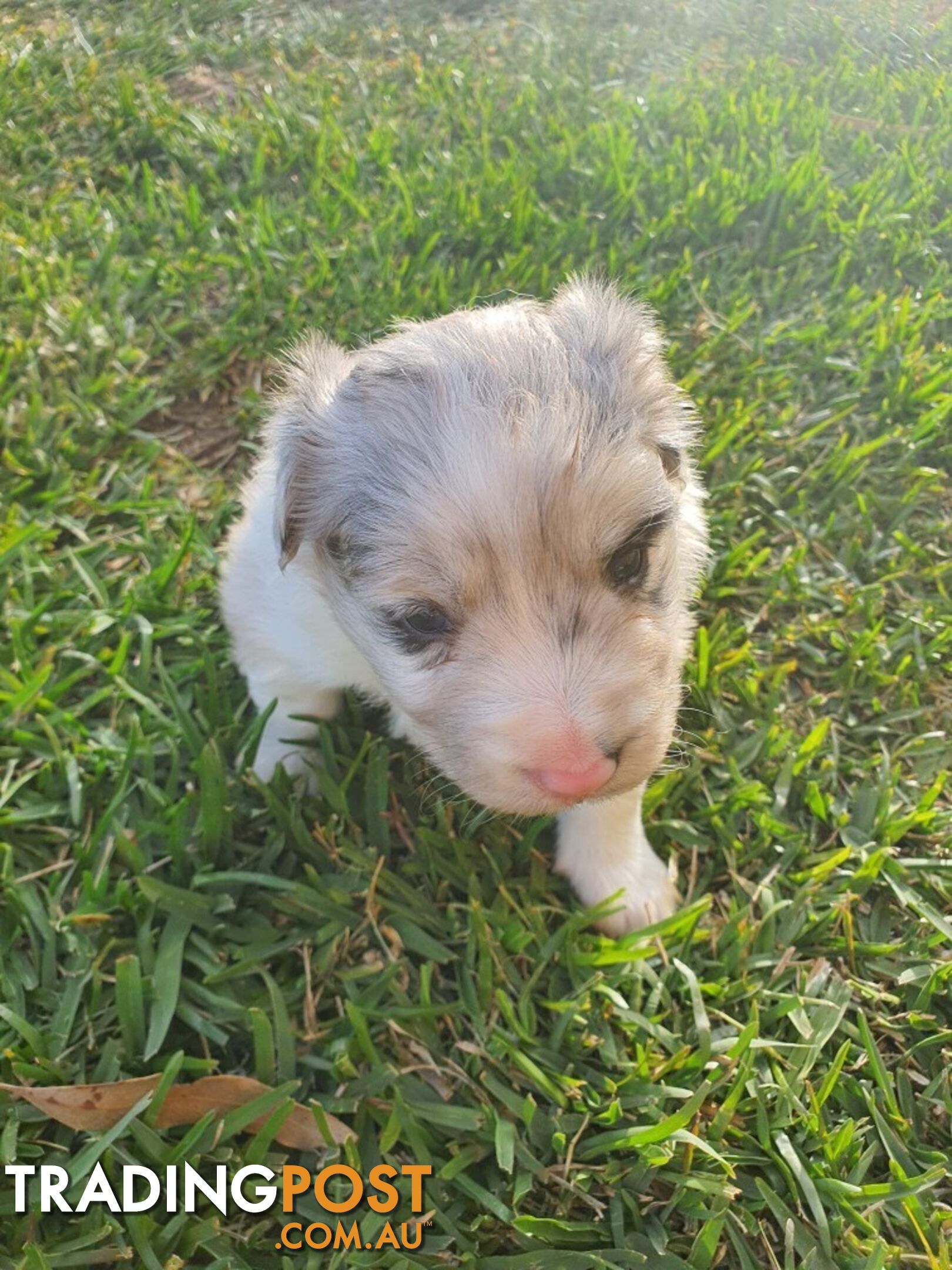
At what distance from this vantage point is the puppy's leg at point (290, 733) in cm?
280

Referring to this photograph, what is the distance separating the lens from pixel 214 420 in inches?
151

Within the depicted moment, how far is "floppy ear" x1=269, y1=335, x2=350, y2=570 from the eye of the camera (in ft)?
7.21

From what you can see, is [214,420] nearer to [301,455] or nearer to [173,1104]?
[301,455]

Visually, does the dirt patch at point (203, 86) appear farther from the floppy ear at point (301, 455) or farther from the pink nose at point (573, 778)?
the pink nose at point (573, 778)

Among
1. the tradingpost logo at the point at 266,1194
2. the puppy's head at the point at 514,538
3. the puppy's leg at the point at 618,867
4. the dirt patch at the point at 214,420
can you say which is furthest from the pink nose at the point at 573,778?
the dirt patch at the point at 214,420

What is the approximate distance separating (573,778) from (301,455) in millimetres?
1034

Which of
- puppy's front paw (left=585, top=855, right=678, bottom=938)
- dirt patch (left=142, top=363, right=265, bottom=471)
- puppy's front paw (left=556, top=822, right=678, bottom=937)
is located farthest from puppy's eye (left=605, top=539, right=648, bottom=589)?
dirt patch (left=142, top=363, right=265, bottom=471)

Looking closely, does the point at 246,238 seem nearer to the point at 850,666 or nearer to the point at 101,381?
the point at 101,381

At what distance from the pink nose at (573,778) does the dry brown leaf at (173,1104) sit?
105 cm

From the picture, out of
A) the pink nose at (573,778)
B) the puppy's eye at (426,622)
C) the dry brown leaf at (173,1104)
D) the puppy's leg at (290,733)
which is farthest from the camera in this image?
the puppy's leg at (290,733)

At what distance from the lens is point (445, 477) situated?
186 cm

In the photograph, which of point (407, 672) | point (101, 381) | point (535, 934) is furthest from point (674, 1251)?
point (101, 381)

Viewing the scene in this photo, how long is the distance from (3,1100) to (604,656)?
5.78ft

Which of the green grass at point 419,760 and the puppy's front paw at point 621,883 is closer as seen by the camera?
the green grass at point 419,760
